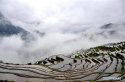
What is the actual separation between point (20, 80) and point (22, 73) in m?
9.49

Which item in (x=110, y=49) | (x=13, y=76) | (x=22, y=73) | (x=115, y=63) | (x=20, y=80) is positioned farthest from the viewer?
(x=110, y=49)

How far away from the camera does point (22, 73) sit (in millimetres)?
76062

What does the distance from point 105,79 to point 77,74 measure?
11.6m

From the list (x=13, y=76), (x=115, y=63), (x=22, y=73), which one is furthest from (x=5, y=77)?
(x=115, y=63)

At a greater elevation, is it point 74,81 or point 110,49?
point 110,49

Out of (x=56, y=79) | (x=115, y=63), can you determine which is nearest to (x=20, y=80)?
(x=56, y=79)

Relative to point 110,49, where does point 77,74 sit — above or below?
below

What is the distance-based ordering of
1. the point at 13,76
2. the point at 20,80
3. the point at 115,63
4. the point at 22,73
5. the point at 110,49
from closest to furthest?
1. the point at 20,80
2. the point at 13,76
3. the point at 22,73
4. the point at 115,63
5. the point at 110,49

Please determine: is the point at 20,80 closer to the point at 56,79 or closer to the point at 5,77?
the point at 5,77

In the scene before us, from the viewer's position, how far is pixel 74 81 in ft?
221

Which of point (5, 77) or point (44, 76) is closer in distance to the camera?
point (5, 77)

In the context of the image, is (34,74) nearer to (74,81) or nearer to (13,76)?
(13,76)

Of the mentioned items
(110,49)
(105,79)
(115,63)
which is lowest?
(105,79)

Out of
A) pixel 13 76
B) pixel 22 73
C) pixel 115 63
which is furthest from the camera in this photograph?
pixel 115 63
